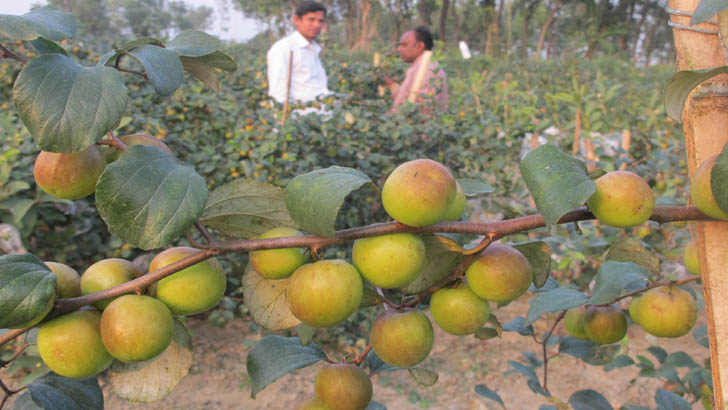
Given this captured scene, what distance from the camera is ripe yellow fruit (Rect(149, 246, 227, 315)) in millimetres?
500

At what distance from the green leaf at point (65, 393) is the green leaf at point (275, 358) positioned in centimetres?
17

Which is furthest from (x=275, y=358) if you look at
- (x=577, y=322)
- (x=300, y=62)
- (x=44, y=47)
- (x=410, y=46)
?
(x=410, y=46)

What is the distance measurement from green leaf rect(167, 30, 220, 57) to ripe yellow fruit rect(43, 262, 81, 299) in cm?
26

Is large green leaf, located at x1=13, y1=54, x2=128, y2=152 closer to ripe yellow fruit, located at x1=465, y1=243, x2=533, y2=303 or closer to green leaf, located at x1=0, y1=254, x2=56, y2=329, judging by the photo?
green leaf, located at x1=0, y1=254, x2=56, y2=329

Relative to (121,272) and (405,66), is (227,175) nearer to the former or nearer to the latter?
(121,272)

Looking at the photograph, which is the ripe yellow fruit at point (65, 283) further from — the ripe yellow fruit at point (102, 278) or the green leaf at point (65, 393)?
the green leaf at point (65, 393)

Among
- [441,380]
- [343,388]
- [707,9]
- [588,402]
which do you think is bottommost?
[441,380]

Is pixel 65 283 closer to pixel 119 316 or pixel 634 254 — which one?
pixel 119 316

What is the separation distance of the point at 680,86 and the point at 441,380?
6.41 feet

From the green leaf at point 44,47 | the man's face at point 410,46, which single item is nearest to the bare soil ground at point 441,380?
the green leaf at point 44,47

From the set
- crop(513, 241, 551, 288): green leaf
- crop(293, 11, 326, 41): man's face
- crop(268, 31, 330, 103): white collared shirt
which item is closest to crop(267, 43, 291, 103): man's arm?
crop(268, 31, 330, 103): white collared shirt

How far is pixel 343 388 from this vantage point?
60 cm

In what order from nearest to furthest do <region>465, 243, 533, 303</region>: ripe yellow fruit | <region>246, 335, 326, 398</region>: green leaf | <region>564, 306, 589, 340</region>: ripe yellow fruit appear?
<region>465, 243, 533, 303</region>: ripe yellow fruit, <region>246, 335, 326, 398</region>: green leaf, <region>564, 306, 589, 340</region>: ripe yellow fruit

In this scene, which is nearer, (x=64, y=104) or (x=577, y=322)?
(x=64, y=104)
